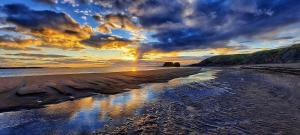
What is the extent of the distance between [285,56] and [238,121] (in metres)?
153

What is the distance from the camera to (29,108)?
10844 millimetres

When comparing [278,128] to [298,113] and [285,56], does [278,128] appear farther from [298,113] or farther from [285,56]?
[285,56]

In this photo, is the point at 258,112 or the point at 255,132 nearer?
the point at 255,132

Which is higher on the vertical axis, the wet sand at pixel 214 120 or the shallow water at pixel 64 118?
the shallow water at pixel 64 118

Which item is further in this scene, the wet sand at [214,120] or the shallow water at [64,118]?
the shallow water at [64,118]

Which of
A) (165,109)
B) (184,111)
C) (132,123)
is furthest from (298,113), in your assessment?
(132,123)

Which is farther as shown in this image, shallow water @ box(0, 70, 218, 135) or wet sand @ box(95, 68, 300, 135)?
shallow water @ box(0, 70, 218, 135)

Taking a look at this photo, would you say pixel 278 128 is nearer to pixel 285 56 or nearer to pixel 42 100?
pixel 42 100

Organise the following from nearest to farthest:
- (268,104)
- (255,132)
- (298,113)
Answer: (255,132) → (298,113) → (268,104)

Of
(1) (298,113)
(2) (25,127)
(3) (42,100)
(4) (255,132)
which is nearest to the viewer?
(4) (255,132)

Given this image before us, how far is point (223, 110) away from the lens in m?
10.4

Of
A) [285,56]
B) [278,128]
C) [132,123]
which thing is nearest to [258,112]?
Answer: [278,128]

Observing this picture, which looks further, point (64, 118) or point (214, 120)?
point (64, 118)

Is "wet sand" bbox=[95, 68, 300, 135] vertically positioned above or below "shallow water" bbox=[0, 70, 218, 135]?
below
